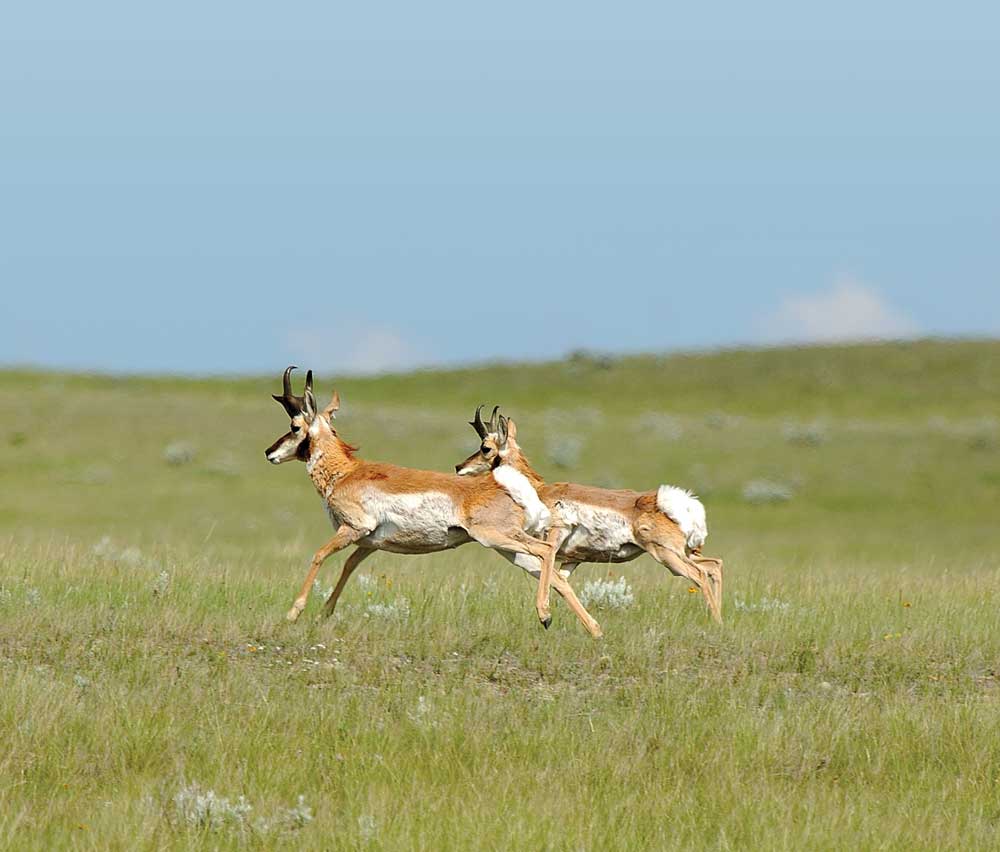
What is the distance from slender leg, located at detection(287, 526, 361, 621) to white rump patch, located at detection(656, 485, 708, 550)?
8.18 feet

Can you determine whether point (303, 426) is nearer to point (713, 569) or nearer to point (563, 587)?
point (563, 587)

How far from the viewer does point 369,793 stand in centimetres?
662

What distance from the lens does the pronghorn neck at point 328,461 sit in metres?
10.7

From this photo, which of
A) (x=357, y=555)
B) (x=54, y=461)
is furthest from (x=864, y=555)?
(x=54, y=461)

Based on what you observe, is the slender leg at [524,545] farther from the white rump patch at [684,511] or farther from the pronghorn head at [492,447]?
the pronghorn head at [492,447]

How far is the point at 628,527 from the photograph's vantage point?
11211 millimetres

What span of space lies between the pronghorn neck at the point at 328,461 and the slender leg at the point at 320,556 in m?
0.52

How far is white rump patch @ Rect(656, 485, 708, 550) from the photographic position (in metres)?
11.1

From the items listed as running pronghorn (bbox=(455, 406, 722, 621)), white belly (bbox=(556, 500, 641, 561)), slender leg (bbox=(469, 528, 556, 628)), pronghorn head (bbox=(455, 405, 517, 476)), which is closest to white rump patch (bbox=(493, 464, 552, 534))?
slender leg (bbox=(469, 528, 556, 628))

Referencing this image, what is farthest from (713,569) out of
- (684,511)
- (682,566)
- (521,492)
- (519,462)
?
(521,492)

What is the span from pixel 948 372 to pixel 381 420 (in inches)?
954

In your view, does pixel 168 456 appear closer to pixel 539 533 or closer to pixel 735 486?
pixel 735 486

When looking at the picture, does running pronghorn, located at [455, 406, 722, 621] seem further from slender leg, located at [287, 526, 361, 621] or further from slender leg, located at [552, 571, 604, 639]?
slender leg, located at [287, 526, 361, 621]

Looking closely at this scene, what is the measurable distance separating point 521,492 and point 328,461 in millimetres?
1583
